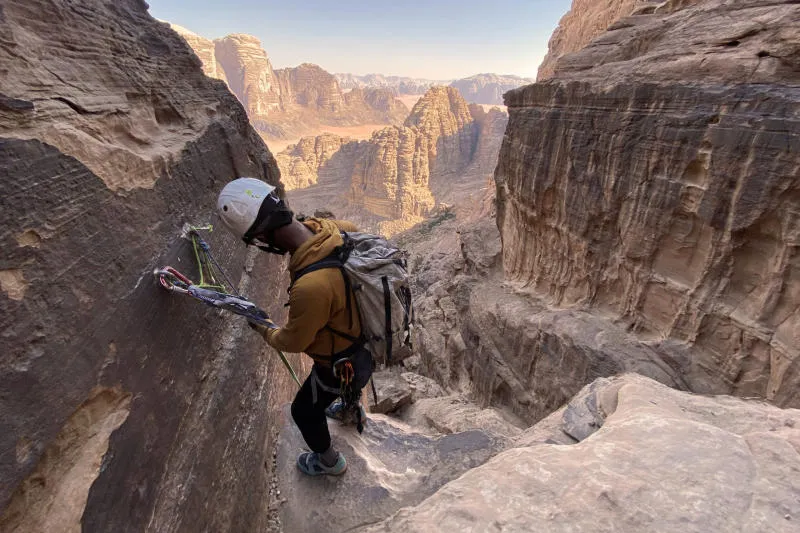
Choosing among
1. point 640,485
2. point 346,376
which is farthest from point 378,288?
point 640,485

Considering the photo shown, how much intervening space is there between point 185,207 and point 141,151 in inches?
23.1

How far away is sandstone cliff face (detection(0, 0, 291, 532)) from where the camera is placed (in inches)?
86.3

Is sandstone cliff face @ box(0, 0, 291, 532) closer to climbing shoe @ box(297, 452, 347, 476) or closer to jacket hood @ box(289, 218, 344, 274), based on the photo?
climbing shoe @ box(297, 452, 347, 476)

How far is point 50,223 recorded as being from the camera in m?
2.38

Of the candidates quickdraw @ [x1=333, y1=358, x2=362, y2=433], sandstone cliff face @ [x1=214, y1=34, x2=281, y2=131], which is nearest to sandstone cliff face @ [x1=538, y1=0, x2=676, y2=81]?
quickdraw @ [x1=333, y1=358, x2=362, y2=433]

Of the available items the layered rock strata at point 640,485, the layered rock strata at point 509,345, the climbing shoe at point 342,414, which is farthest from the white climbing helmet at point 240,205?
the layered rock strata at point 509,345

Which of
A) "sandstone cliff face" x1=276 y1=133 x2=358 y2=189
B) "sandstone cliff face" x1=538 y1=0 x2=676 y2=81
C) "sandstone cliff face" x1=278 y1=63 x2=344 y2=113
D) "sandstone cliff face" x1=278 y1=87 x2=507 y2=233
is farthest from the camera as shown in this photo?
"sandstone cliff face" x1=278 y1=63 x2=344 y2=113

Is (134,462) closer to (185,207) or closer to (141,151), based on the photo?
(185,207)

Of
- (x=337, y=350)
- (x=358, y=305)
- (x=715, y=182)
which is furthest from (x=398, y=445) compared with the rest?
(x=715, y=182)

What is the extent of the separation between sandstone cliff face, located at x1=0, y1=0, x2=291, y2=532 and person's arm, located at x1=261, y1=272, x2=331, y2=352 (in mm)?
1080

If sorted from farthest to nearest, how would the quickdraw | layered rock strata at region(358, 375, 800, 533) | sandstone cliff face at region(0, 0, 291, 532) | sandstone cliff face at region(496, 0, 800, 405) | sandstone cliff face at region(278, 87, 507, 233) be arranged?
1. sandstone cliff face at region(278, 87, 507, 233)
2. sandstone cliff face at region(496, 0, 800, 405)
3. the quickdraw
4. layered rock strata at region(358, 375, 800, 533)
5. sandstone cliff face at region(0, 0, 291, 532)

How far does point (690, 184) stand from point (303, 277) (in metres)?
7.27

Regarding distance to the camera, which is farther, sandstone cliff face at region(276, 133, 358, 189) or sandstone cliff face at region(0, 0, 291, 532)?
sandstone cliff face at region(276, 133, 358, 189)

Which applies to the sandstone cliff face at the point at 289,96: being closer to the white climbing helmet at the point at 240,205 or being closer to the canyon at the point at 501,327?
the canyon at the point at 501,327
